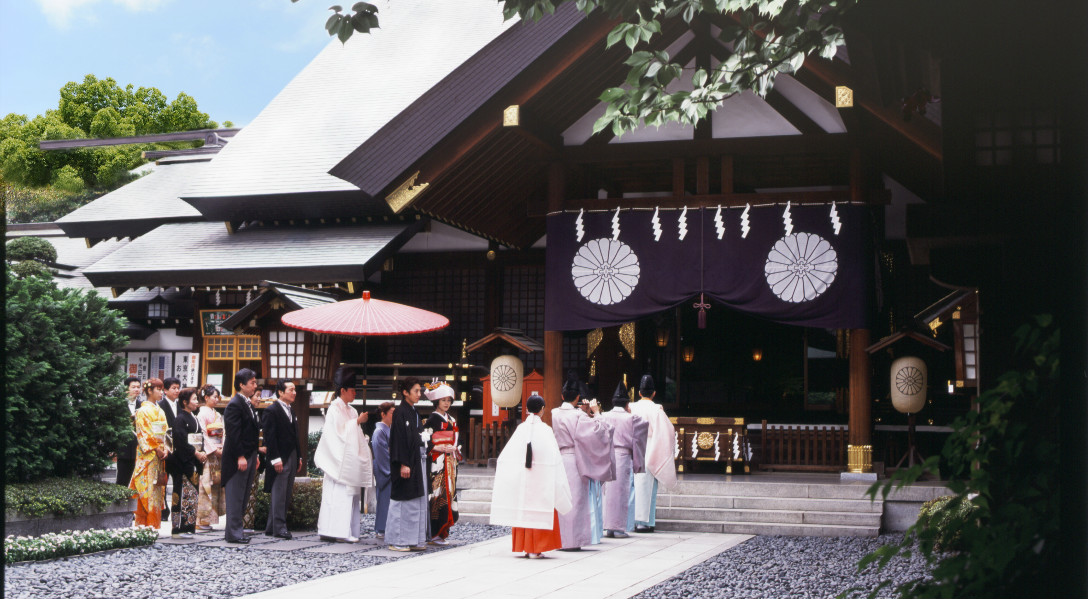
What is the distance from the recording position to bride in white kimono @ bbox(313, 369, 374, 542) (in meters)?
10.4

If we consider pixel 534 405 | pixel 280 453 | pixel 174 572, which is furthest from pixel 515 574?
pixel 280 453

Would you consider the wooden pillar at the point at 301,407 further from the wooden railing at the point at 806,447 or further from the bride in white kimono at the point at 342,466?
the wooden railing at the point at 806,447

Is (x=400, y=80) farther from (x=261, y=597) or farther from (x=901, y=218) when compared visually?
(x=261, y=597)

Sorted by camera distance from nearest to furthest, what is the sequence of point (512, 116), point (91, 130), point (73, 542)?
point (73, 542)
point (512, 116)
point (91, 130)

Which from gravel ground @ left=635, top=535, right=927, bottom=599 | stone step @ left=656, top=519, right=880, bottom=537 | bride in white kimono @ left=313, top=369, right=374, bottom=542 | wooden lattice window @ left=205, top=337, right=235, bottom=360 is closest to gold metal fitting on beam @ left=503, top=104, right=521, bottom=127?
bride in white kimono @ left=313, top=369, right=374, bottom=542

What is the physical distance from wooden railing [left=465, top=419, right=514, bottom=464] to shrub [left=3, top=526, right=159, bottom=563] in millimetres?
6135

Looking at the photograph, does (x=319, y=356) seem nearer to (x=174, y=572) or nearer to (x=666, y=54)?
(x=174, y=572)

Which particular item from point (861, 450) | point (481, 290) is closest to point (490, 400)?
point (481, 290)

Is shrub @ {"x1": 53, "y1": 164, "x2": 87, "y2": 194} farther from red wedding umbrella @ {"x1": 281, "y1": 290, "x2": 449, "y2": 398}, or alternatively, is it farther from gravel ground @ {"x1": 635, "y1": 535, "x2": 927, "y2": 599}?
gravel ground @ {"x1": 635, "y1": 535, "x2": 927, "y2": 599}

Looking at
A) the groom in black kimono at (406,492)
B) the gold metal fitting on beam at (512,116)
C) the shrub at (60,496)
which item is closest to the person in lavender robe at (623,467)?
the groom in black kimono at (406,492)

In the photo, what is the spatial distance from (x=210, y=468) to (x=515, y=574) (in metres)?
4.57

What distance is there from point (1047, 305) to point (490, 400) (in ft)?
43.0

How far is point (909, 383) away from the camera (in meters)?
13.2

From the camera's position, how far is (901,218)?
49.4 ft
